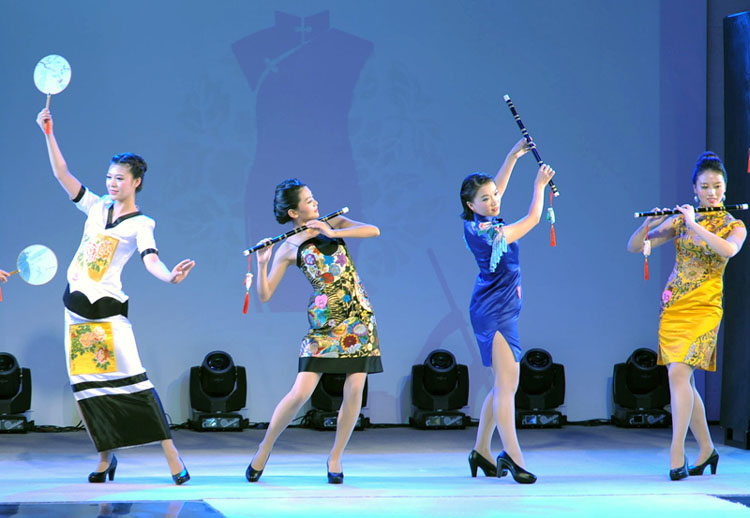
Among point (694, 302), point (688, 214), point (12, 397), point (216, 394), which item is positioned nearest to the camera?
point (688, 214)

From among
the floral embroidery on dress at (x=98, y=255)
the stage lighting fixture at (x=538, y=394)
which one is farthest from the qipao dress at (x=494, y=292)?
the stage lighting fixture at (x=538, y=394)

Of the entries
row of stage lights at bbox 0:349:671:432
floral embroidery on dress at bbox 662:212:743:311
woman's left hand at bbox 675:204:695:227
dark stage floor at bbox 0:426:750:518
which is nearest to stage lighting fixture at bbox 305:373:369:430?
row of stage lights at bbox 0:349:671:432

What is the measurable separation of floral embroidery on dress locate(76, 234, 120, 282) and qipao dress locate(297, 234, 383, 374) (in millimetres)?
837

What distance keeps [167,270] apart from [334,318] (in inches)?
32.0

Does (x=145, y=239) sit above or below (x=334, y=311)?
above

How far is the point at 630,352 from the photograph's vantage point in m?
6.65

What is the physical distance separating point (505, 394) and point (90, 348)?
184 centimetres

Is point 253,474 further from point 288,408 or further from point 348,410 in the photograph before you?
point 348,410

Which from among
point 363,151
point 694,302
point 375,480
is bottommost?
point 375,480

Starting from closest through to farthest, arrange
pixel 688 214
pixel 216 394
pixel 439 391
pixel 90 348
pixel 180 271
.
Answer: pixel 180 271 < pixel 90 348 < pixel 688 214 < pixel 216 394 < pixel 439 391

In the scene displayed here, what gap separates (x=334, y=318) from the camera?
4215 millimetres

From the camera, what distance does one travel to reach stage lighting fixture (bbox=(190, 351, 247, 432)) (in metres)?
6.06

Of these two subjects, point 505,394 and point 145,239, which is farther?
point 505,394

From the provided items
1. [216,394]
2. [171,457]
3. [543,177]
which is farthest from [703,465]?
[216,394]
